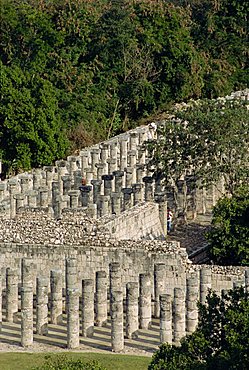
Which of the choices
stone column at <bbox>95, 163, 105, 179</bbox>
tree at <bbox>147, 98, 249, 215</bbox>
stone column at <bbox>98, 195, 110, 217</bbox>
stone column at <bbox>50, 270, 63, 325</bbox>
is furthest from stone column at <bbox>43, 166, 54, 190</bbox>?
stone column at <bbox>50, 270, 63, 325</bbox>

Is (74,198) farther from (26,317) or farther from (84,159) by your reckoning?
(26,317)

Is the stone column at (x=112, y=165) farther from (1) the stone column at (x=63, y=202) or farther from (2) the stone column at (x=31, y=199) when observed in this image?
(2) the stone column at (x=31, y=199)

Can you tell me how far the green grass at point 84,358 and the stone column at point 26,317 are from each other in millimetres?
802

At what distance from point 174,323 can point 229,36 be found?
58540mm

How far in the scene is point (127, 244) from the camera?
44.9m

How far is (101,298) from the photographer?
42938 mm

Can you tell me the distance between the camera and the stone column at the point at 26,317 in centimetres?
4178

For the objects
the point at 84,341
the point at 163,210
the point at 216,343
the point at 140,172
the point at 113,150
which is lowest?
the point at 84,341

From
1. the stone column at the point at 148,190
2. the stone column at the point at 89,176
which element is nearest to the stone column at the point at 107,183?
the stone column at the point at 89,176

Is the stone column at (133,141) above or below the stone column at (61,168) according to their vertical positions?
above

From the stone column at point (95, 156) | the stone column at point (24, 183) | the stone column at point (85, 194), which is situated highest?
the stone column at point (95, 156)

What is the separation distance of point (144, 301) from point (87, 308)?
5.17 ft

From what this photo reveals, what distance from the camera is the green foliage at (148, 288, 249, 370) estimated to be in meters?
32.3

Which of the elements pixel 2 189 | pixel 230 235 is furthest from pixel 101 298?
pixel 2 189
